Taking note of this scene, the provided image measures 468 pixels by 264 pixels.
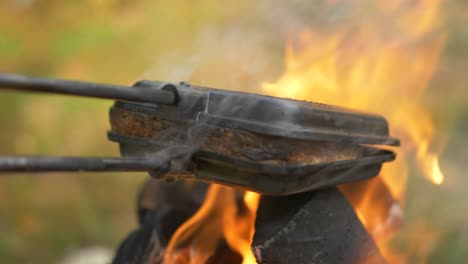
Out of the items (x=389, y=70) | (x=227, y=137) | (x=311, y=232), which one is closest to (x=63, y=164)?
(x=227, y=137)

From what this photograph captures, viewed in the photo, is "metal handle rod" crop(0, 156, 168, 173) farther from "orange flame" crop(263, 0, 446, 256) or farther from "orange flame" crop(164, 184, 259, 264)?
"orange flame" crop(263, 0, 446, 256)

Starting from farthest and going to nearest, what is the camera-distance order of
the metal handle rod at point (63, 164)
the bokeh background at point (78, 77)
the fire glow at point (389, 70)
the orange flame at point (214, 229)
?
the bokeh background at point (78, 77)
the fire glow at point (389, 70)
the orange flame at point (214, 229)
the metal handle rod at point (63, 164)

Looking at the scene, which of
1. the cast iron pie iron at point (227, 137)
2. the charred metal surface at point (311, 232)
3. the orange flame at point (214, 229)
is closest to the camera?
the cast iron pie iron at point (227, 137)

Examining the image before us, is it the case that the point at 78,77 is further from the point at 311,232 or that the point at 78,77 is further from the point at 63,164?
the point at 63,164

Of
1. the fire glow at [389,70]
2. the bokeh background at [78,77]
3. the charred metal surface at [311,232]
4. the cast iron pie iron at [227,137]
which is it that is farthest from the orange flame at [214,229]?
the bokeh background at [78,77]

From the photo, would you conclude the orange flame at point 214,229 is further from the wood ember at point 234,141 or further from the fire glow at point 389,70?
the fire glow at point 389,70

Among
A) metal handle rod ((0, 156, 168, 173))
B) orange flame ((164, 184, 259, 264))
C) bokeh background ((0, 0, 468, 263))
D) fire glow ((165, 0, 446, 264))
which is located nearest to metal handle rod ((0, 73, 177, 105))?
→ metal handle rod ((0, 156, 168, 173))
